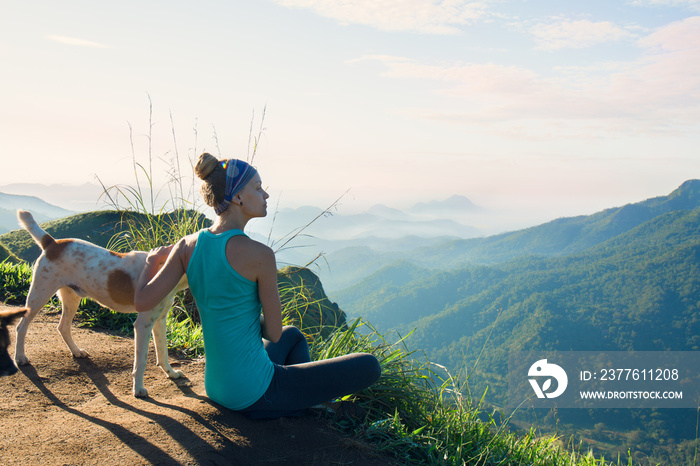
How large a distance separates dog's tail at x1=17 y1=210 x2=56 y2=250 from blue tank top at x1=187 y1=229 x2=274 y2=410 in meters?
1.68

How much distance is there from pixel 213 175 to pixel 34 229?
194 cm

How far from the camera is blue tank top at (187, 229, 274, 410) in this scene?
8.47ft

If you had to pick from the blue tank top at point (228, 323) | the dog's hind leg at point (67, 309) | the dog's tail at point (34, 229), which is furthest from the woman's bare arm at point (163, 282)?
the dog's hind leg at point (67, 309)

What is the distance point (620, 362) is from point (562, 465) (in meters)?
99.4

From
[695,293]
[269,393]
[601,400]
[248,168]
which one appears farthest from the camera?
[695,293]

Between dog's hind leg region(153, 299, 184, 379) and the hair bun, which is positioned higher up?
the hair bun

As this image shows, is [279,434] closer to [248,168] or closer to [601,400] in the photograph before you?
[248,168]

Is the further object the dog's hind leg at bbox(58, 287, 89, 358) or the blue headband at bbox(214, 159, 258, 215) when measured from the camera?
the dog's hind leg at bbox(58, 287, 89, 358)

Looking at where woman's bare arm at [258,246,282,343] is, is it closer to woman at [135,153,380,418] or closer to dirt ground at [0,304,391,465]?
woman at [135,153,380,418]

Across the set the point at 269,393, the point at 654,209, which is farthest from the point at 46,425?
the point at 654,209

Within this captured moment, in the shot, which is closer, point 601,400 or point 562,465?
point 562,465

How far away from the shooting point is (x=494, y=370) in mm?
69625
